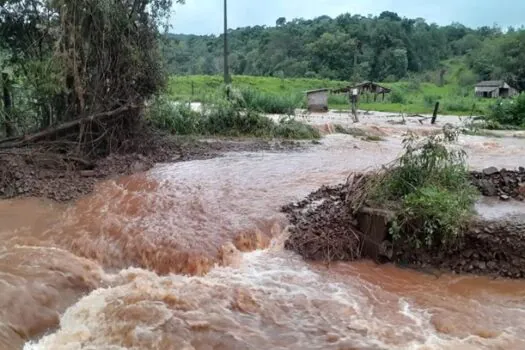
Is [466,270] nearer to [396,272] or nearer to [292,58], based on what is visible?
[396,272]

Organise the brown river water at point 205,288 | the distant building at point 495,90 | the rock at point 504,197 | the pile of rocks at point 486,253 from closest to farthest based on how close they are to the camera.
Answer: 1. the brown river water at point 205,288
2. the pile of rocks at point 486,253
3. the rock at point 504,197
4. the distant building at point 495,90

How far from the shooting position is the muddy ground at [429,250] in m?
6.04

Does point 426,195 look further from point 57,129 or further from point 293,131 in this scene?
point 293,131

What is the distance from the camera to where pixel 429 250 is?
6.30 meters

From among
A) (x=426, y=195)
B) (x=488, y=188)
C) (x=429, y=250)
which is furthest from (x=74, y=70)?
(x=488, y=188)

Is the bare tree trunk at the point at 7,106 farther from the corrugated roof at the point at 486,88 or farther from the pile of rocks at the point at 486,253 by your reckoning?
the corrugated roof at the point at 486,88

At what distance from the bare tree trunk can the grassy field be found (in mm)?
6714

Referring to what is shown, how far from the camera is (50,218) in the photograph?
746 centimetres

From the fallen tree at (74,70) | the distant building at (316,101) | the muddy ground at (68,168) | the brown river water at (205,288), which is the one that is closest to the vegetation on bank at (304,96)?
the distant building at (316,101)

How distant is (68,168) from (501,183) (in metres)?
7.36

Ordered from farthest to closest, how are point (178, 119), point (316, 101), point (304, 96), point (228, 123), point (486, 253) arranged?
point (304, 96), point (316, 101), point (228, 123), point (178, 119), point (486, 253)

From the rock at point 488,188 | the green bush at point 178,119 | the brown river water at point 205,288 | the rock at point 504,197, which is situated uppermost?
the green bush at point 178,119

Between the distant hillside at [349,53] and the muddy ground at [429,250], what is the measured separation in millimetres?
39551

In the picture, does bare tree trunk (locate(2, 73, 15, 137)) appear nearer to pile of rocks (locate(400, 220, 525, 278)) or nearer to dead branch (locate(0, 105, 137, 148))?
dead branch (locate(0, 105, 137, 148))
